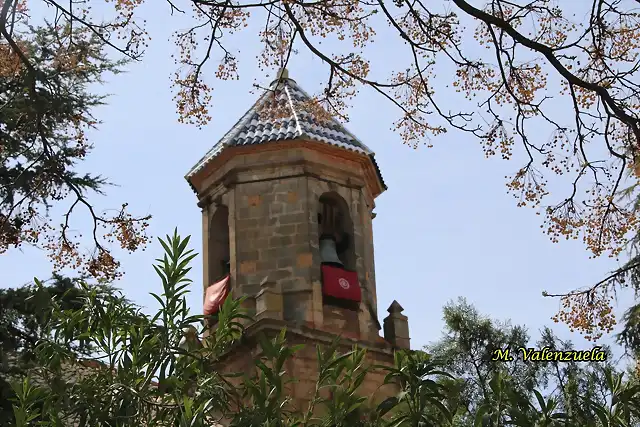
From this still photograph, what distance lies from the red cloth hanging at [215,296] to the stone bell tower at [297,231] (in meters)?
0.06

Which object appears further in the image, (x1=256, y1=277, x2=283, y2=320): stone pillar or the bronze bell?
the bronze bell

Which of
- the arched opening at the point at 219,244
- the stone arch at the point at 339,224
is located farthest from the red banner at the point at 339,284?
the arched opening at the point at 219,244

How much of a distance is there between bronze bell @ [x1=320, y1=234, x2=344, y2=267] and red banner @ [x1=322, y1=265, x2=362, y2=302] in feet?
0.48

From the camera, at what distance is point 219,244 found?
18.3m

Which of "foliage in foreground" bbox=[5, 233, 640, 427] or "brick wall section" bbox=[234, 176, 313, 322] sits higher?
"brick wall section" bbox=[234, 176, 313, 322]

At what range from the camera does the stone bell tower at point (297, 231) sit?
54.5 ft

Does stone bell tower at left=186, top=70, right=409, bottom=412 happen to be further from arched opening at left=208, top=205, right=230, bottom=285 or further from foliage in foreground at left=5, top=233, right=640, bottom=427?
foliage in foreground at left=5, top=233, right=640, bottom=427

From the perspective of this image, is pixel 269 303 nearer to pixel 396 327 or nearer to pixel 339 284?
pixel 339 284

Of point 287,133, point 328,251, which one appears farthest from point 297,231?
point 287,133

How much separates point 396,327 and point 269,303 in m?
2.18

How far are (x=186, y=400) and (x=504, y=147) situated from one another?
3.07 metres

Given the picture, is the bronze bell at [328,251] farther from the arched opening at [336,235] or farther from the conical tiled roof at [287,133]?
the conical tiled roof at [287,133]

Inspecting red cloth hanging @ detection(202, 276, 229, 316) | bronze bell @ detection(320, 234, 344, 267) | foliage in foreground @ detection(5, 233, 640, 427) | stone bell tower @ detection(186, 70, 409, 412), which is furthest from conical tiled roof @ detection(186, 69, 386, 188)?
foliage in foreground @ detection(5, 233, 640, 427)

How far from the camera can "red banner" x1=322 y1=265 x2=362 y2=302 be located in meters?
17.0
